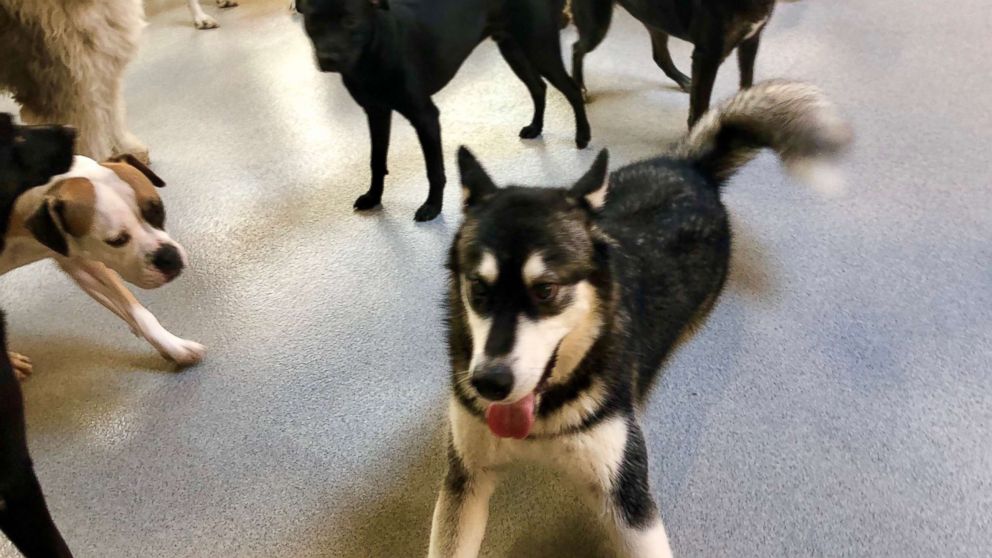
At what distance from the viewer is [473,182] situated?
1.24 metres

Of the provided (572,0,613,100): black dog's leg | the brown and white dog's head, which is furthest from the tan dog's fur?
(572,0,613,100): black dog's leg

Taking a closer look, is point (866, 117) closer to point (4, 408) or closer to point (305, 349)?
point (305, 349)

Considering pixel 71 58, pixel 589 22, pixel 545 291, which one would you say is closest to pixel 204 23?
pixel 71 58

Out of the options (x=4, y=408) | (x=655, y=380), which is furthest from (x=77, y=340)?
(x=655, y=380)

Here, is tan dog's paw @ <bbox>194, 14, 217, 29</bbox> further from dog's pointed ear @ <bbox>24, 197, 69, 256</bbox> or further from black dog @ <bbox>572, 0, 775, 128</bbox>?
dog's pointed ear @ <bbox>24, 197, 69, 256</bbox>

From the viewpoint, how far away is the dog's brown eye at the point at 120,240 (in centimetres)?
166

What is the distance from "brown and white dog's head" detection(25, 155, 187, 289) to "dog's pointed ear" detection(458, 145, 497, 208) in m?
0.92

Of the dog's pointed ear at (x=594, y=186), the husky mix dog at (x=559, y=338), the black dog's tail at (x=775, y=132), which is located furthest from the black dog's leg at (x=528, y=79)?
the dog's pointed ear at (x=594, y=186)

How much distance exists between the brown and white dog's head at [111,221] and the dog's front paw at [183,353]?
215mm

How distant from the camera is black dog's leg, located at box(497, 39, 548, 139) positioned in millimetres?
2689

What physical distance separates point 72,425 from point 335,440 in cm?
71

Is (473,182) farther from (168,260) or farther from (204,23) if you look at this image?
(204,23)

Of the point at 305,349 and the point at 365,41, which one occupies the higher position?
the point at 365,41

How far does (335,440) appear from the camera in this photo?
1.65 meters
